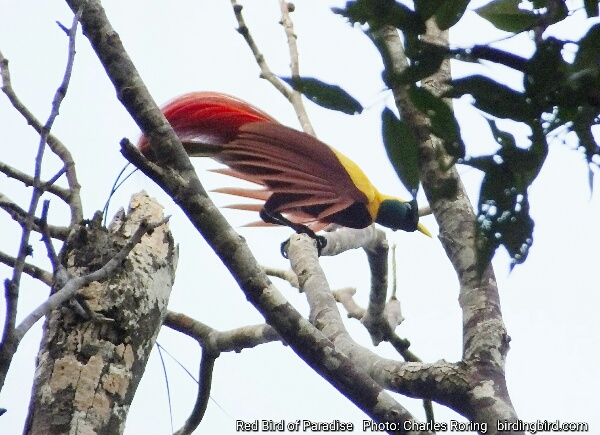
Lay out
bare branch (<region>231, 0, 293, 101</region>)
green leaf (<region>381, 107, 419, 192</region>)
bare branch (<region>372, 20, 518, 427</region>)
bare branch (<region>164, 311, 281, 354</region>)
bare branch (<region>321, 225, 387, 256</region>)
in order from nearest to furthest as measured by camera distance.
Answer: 1. green leaf (<region>381, 107, 419, 192</region>)
2. bare branch (<region>372, 20, 518, 427</region>)
3. bare branch (<region>164, 311, 281, 354</region>)
4. bare branch (<region>231, 0, 293, 101</region>)
5. bare branch (<region>321, 225, 387, 256</region>)

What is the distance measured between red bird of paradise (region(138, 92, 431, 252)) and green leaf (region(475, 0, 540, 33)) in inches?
58.7

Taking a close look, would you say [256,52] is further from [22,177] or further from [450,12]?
[450,12]

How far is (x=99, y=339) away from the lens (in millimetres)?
1429

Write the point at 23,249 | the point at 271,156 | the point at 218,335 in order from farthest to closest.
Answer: the point at 271,156
the point at 218,335
the point at 23,249

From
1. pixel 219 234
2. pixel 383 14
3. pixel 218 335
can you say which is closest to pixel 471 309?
pixel 219 234

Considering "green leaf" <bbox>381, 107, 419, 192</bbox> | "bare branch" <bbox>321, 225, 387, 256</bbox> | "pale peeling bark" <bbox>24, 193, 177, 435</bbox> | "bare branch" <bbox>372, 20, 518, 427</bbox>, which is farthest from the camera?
"bare branch" <bbox>321, 225, 387, 256</bbox>

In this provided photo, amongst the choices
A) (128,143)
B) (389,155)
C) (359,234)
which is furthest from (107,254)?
(359,234)

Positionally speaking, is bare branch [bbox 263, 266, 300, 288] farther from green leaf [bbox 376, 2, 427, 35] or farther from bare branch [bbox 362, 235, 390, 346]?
green leaf [bbox 376, 2, 427, 35]

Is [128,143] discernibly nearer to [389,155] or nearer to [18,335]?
[18,335]

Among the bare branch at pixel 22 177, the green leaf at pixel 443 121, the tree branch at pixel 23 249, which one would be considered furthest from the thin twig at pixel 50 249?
the green leaf at pixel 443 121

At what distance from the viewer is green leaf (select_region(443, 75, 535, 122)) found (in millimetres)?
575

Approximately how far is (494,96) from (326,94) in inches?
5.7

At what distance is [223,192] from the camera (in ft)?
9.36

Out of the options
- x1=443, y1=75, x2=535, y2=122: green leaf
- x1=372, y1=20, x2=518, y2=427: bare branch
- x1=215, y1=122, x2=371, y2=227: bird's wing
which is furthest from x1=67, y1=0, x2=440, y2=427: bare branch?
x1=215, y1=122, x2=371, y2=227: bird's wing
